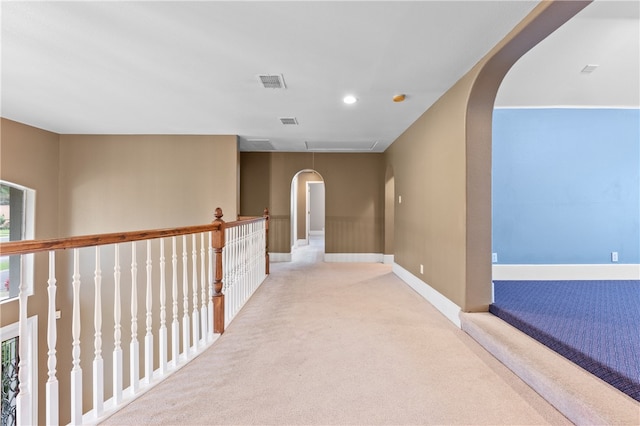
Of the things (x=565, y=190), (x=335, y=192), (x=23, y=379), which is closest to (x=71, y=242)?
(x=23, y=379)

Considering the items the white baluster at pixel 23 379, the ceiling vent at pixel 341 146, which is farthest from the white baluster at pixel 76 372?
the ceiling vent at pixel 341 146

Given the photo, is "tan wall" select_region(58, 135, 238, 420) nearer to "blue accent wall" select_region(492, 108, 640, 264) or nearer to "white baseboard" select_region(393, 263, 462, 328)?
"white baseboard" select_region(393, 263, 462, 328)

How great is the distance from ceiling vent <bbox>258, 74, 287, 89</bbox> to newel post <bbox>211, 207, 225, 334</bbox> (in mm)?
1385

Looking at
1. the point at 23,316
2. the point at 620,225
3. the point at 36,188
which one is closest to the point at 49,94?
the point at 36,188

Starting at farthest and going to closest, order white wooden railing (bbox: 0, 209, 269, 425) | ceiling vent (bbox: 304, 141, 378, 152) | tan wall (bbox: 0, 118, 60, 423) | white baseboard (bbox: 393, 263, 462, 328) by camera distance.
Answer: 1. ceiling vent (bbox: 304, 141, 378, 152)
2. tan wall (bbox: 0, 118, 60, 423)
3. white baseboard (bbox: 393, 263, 462, 328)
4. white wooden railing (bbox: 0, 209, 269, 425)

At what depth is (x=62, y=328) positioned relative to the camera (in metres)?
4.63

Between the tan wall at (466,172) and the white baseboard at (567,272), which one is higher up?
the tan wall at (466,172)

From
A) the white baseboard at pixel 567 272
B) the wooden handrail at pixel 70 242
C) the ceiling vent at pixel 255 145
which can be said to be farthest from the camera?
the ceiling vent at pixel 255 145

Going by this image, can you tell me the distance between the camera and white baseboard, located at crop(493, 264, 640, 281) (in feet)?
12.0

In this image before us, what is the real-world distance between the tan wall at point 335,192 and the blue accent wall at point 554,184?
9.77 feet

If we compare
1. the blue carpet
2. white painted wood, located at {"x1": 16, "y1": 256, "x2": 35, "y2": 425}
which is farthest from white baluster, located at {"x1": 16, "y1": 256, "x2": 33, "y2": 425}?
the blue carpet

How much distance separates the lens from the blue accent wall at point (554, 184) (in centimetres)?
370

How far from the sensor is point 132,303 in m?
1.81

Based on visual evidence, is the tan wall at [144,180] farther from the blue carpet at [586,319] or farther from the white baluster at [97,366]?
the blue carpet at [586,319]
